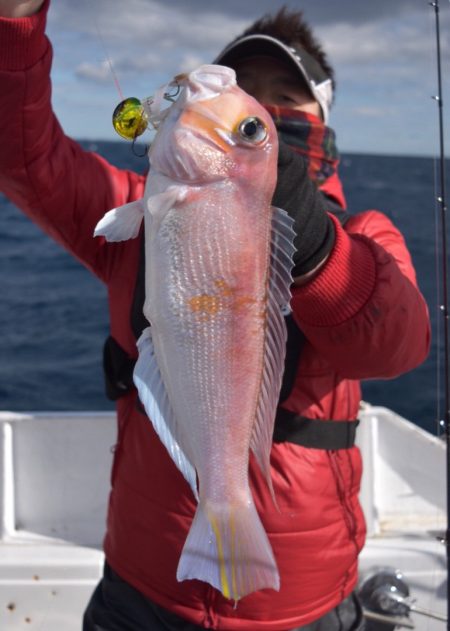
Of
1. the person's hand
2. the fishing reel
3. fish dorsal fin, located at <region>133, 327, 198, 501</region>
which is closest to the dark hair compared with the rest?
the person's hand

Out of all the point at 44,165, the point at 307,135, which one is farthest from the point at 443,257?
the point at 44,165

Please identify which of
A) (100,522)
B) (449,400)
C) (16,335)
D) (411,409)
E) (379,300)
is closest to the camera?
(379,300)

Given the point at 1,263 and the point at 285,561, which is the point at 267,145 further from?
the point at 1,263

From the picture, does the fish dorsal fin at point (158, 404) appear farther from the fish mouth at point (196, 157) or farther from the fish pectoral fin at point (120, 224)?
the fish mouth at point (196, 157)

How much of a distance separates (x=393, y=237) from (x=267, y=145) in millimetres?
977

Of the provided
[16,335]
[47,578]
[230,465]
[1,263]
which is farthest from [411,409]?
[1,263]

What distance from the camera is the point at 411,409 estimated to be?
28.3 ft

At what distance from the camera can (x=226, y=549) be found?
1.64 meters

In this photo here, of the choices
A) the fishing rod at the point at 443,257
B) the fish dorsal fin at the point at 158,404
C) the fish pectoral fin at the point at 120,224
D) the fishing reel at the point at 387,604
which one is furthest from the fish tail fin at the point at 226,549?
the fishing reel at the point at 387,604

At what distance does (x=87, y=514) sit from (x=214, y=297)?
2.89 m

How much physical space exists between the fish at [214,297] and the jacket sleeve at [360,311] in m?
0.34

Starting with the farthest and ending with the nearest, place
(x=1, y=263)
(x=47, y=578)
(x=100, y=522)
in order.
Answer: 1. (x=1, y=263)
2. (x=100, y=522)
3. (x=47, y=578)

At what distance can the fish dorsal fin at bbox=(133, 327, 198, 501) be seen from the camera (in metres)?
1.60

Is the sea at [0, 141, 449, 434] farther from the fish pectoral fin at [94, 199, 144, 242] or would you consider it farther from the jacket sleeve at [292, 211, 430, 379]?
the fish pectoral fin at [94, 199, 144, 242]
